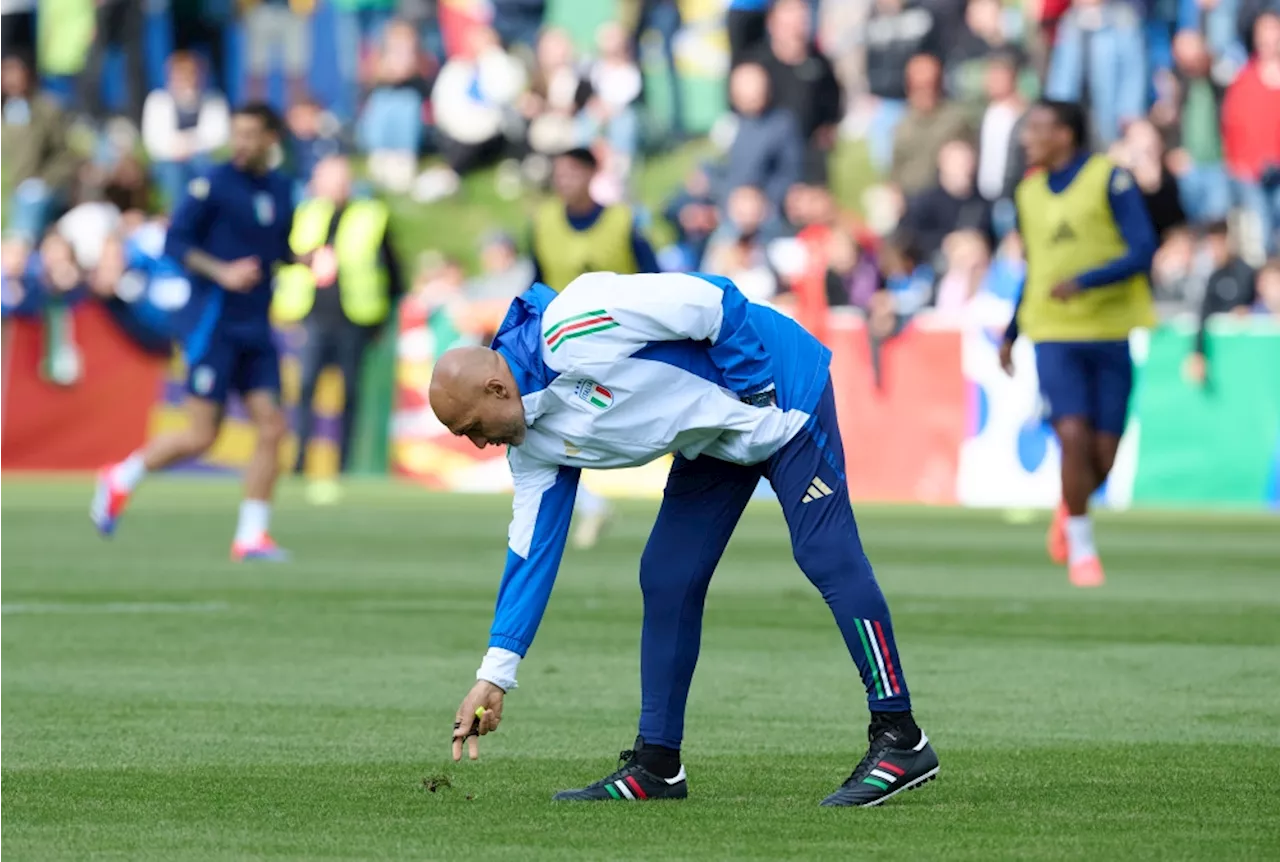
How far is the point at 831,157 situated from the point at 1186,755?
19.3 metres

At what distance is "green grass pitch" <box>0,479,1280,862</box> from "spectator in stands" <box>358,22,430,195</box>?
12626 mm

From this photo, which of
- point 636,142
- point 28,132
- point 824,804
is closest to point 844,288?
point 636,142

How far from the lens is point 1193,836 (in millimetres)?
6098

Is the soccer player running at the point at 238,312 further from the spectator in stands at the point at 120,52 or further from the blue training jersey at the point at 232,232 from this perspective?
the spectator in stands at the point at 120,52

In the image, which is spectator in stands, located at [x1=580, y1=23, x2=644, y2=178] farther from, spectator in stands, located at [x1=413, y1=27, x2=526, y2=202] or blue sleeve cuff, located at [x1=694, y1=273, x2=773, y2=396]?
blue sleeve cuff, located at [x1=694, y1=273, x2=773, y2=396]

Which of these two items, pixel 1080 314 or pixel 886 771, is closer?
pixel 886 771

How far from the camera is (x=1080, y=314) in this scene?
1441cm

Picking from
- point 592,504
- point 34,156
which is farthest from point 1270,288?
point 34,156

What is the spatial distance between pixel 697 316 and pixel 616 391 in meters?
0.27

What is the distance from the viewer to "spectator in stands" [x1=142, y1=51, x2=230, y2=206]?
2919 cm

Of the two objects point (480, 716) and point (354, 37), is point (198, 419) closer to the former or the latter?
point (480, 716)

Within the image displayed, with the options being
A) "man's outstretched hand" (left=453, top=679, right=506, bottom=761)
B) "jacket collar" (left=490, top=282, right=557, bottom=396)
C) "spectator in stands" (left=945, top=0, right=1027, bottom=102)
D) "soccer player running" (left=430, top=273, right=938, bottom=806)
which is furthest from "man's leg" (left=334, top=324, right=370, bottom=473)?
"man's outstretched hand" (left=453, top=679, right=506, bottom=761)

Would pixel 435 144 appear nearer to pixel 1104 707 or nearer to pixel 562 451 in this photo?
pixel 1104 707

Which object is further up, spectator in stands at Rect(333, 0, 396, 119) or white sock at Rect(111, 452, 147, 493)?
spectator in stands at Rect(333, 0, 396, 119)
